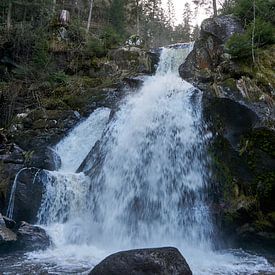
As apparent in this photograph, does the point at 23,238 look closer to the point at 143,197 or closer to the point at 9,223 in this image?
the point at 9,223

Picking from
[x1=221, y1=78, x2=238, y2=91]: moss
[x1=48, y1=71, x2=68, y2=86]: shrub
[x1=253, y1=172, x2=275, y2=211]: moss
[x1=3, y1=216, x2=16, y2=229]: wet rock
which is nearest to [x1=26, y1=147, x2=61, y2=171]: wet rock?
[x1=3, y1=216, x2=16, y2=229]: wet rock

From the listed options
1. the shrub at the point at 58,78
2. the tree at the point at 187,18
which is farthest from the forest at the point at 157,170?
the tree at the point at 187,18

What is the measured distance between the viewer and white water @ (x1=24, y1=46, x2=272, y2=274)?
9969 millimetres

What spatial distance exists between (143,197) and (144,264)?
4.31 metres

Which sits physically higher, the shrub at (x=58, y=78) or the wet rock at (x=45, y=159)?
the shrub at (x=58, y=78)

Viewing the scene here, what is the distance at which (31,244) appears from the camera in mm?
10062

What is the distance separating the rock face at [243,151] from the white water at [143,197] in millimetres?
448

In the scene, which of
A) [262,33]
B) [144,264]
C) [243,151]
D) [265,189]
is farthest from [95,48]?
[144,264]

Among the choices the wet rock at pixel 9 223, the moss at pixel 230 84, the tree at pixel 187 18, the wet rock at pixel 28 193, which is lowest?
the wet rock at pixel 9 223

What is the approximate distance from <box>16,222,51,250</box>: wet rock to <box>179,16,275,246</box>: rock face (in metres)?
4.64

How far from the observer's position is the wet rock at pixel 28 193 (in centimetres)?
1150

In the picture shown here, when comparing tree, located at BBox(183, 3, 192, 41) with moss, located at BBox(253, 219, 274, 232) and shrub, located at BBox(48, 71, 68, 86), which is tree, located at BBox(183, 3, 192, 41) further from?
moss, located at BBox(253, 219, 274, 232)

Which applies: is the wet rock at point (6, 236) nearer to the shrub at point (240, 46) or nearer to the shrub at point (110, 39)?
the shrub at point (240, 46)

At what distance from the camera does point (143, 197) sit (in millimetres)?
11180
